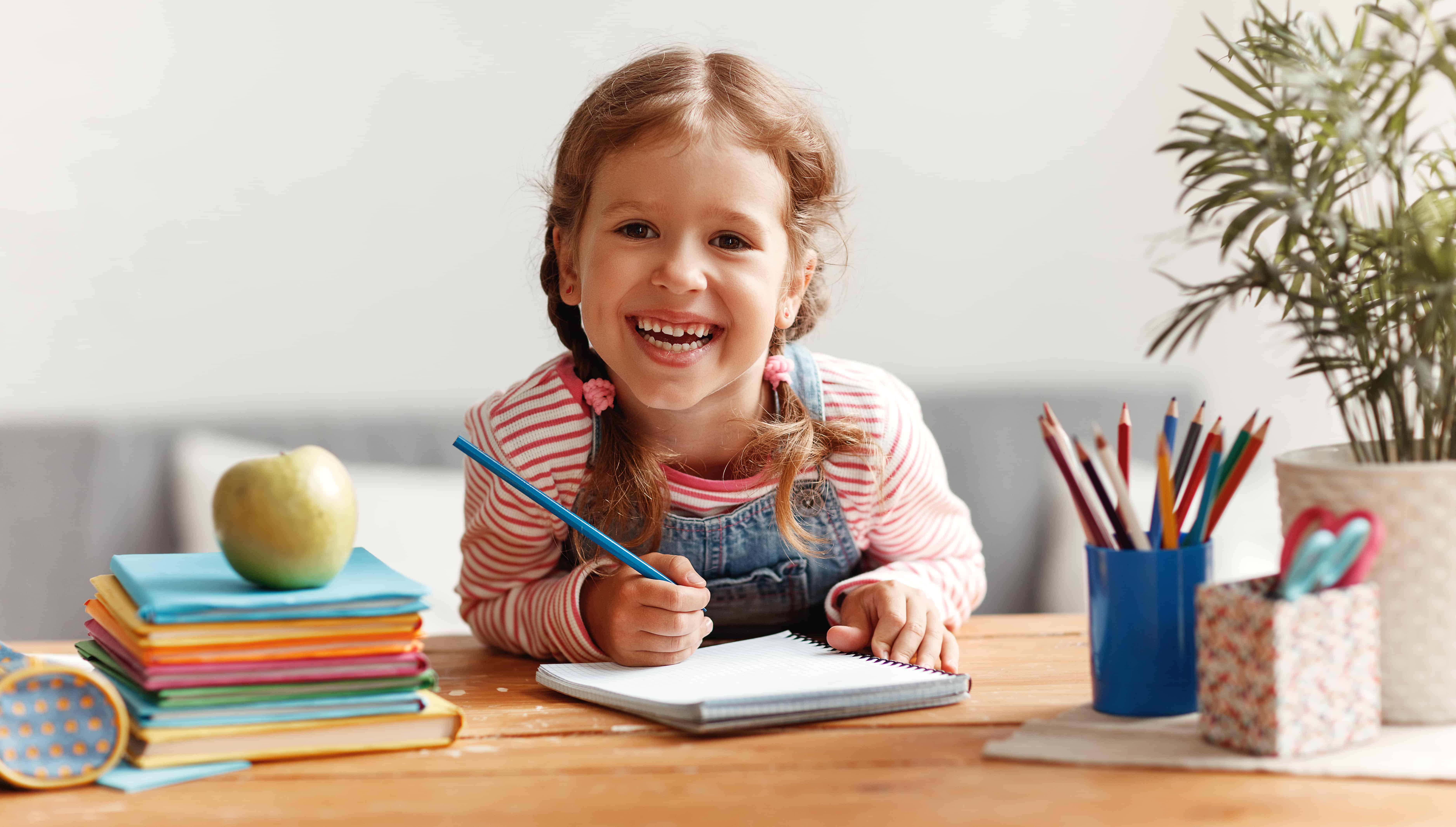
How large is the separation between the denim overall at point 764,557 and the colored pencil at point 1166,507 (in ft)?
1.35

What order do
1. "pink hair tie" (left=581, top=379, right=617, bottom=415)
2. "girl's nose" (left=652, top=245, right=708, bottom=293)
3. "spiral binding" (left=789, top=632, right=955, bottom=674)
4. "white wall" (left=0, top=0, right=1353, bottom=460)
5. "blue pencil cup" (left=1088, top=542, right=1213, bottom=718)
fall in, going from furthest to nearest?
"white wall" (left=0, top=0, right=1353, bottom=460)
"pink hair tie" (left=581, top=379, right=617, bottom=415)
"girl's nose" (left=652, top=245, right=708, bottom=293)
"spiral binding" (left=789, top=632, right=955, bottom=674)
"blue pencil cup" (left=1088, top=542, right=1213, bottom=718)

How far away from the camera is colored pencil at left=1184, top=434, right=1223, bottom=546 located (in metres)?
0.74

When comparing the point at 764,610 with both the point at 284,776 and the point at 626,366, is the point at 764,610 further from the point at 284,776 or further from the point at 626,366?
the point at 284,776

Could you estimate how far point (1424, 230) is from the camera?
70 cm

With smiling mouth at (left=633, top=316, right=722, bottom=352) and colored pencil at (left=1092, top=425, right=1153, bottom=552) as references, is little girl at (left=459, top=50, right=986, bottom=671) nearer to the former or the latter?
smiling mouth at (left=633, top=316, right=722, bottom=352)

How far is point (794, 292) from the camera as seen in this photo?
1143 mm

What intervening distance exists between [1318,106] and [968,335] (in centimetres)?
132

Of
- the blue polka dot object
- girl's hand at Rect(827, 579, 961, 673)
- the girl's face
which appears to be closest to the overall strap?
the girl's face

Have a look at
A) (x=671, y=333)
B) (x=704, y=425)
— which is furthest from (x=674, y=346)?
(x=704, y=425)

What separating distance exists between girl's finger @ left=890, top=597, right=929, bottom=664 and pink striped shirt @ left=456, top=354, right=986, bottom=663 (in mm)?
58

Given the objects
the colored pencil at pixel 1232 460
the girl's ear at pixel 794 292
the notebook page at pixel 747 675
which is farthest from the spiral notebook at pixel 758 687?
the girl's ear at pixel 794 292

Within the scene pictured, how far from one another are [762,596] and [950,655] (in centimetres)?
23

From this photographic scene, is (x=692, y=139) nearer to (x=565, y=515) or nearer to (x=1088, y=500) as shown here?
(x=565, y=515)

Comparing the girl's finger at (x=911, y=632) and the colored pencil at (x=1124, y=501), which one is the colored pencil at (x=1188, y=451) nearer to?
the colored pencil at (x=1124, y=501)
